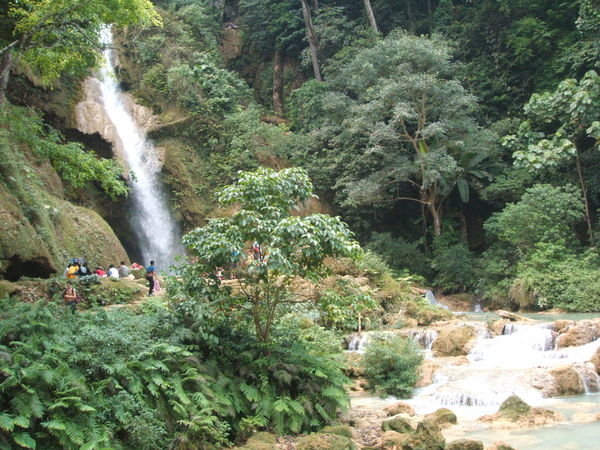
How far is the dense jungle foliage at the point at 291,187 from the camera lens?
26.6 ft

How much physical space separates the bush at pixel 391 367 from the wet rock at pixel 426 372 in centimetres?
27

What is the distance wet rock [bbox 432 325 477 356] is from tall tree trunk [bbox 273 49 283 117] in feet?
68.7

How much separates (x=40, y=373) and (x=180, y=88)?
21459 mm

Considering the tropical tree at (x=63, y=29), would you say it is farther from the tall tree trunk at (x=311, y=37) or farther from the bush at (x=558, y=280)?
the tall tree trunk at (x=311, y=37)

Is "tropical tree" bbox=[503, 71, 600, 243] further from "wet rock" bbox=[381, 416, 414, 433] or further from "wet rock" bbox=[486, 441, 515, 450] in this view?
"wet rock" bbox=[486, 441, 515, 450]

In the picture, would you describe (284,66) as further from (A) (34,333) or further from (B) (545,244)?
(A) (34,333)

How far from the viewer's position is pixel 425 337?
15250 millimetres

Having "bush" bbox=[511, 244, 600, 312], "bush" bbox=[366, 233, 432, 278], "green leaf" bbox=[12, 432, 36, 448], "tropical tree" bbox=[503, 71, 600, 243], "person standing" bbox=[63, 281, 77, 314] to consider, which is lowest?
"green leaf" bbox=[12, 432, 36, 448]

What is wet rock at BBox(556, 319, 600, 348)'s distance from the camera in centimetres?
1309

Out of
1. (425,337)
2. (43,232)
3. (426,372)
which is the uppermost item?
(43,232)

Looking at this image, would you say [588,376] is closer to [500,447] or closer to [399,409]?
[399,409]

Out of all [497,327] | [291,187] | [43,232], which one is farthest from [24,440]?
[497,327]

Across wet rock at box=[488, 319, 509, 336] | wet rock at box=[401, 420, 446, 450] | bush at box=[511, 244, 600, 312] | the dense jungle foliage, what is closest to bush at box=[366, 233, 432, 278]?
the dense jungle foliage

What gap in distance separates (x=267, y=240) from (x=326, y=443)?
3.31 m
